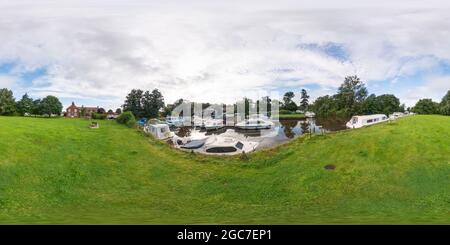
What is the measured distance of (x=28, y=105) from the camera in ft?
64.2

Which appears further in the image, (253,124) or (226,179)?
(253,124)

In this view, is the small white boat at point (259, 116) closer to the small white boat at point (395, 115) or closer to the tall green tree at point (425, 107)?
the small white boat at point (395, 115)

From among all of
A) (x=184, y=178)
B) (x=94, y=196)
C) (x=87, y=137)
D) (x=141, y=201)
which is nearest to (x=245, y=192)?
(x=184, y=178)

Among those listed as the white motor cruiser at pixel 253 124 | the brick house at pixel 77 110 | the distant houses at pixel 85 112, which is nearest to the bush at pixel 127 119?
the distant houses at pixel 85 112

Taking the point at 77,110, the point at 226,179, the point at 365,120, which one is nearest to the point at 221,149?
the point at 226,179

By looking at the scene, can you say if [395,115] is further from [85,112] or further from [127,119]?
[85,112]

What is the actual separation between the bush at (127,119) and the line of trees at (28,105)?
2818 millimetres

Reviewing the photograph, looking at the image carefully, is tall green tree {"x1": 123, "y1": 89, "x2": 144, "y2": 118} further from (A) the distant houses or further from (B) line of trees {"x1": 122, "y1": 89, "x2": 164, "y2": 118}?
(A) the distant houses

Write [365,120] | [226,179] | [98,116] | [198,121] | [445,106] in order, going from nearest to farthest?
1. [226,179]
2. [365,120]
3. [198,121]
4. [98,116]
5. [445,106]

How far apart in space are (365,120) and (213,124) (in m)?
6.80

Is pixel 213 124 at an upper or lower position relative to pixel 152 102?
lower

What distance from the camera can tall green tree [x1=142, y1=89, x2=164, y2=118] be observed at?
17828mm

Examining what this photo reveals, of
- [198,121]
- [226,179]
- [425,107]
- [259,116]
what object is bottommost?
[226,179]

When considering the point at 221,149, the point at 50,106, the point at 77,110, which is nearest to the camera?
the point at 221,149
